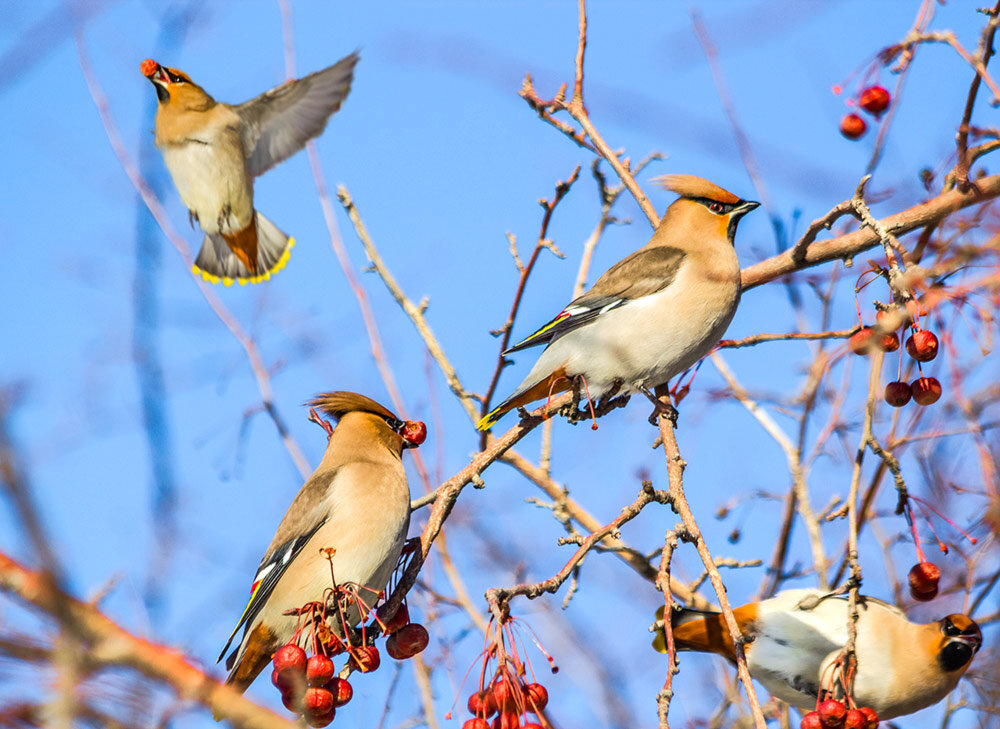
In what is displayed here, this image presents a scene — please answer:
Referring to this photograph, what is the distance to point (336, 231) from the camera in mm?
4453

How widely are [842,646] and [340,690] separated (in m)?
2.04

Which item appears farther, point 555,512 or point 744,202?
point 744,202

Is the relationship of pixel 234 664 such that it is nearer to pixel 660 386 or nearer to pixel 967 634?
pixel 660 386

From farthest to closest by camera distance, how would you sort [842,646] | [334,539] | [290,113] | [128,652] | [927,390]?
[290,113]
[842,646]
[334,539]
[927,390]
[128,652]

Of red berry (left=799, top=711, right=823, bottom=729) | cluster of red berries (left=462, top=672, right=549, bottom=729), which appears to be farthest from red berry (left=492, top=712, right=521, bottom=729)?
red berry (left=799, top=711, right=823, bottom=729)

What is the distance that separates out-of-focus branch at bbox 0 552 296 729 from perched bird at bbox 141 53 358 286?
448 cm

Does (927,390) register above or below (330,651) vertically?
above

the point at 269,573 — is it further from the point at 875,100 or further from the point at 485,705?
the point at 875,100

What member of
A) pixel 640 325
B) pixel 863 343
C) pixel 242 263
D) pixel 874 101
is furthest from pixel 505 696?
pixel 242 263

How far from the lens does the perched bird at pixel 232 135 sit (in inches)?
202

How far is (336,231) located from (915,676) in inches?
108

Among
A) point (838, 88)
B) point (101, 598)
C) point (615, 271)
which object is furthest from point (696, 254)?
point (101, 598)

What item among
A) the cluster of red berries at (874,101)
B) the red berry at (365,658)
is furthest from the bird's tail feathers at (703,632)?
the cluster of red berries at (874,101)

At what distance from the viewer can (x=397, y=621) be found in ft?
9.14
